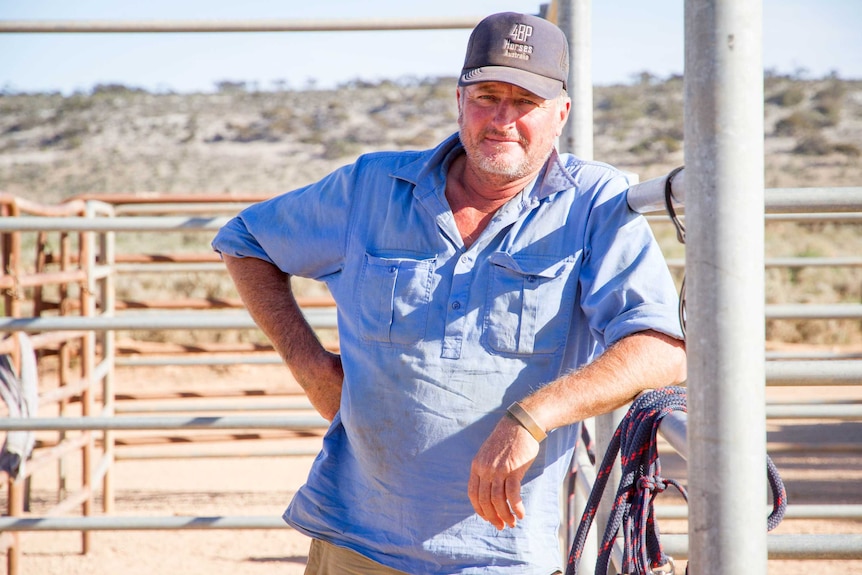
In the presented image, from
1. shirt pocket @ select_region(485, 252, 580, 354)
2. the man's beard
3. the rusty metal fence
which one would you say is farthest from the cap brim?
the rusty metal fence

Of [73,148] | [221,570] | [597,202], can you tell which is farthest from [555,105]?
[73,148]

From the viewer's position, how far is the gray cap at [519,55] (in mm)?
1770

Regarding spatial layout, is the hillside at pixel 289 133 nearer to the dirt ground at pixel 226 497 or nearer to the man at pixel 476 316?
the dirt ground at pixel 226 497

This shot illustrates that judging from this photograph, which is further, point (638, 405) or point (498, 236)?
point (498, 236)

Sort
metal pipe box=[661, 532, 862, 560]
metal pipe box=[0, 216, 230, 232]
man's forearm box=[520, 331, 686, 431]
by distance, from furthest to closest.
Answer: metal pipe box=[0, 216, 230, 232]
man's forearm box=[520, 331, 686, 431]
metal pipe box=[661, 532, 862, 560]

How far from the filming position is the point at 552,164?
1816 millimetres

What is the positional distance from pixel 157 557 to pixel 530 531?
3448mm

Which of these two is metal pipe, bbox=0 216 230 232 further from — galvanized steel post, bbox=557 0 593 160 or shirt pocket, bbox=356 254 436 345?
galvanized steel post, bbox=557 0 593 160

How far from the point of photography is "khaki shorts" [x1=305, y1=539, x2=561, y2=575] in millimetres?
1812

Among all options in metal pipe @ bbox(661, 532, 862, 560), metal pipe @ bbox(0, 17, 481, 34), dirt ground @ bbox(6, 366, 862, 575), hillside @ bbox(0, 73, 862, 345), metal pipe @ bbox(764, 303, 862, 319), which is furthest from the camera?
hillside @ bbox(0, 73, 862, 345)

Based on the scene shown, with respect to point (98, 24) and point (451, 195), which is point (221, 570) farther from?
point (451, 195)

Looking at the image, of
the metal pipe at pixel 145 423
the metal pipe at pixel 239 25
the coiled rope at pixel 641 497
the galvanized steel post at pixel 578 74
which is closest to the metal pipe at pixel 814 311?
the galvanized steel post at pixel 578 74

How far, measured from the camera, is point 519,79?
175 centimetres

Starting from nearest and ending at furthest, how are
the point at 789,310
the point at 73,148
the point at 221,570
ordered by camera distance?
1. the point at 789,310
2. the point at 221,570
3. the point at 73,148
